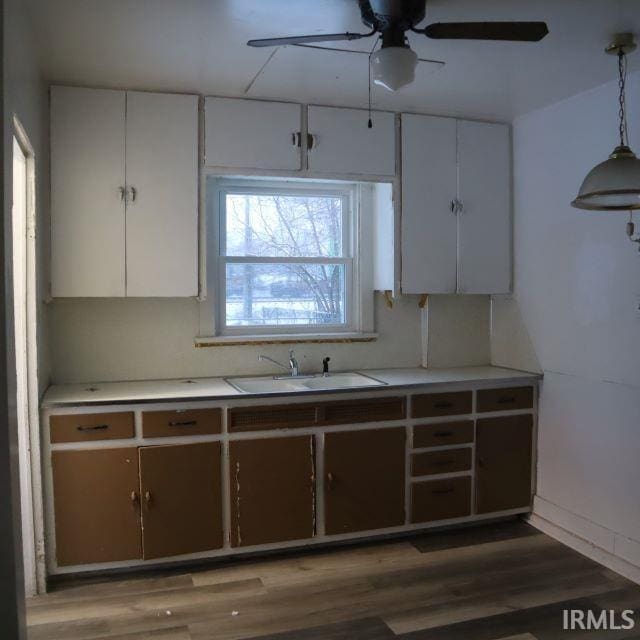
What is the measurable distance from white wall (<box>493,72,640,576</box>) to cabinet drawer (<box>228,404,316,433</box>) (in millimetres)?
1462

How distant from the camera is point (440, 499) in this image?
3535 millimetres

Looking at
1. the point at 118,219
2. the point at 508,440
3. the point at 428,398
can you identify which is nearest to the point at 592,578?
the point at 508,440

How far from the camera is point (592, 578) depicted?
120 inches

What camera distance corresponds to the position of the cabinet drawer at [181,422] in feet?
10.00

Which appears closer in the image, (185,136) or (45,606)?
(45,606)

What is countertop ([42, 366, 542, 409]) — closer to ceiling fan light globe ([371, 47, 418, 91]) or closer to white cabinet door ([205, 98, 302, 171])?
white cabinet door ([205, 98, 302, 171])

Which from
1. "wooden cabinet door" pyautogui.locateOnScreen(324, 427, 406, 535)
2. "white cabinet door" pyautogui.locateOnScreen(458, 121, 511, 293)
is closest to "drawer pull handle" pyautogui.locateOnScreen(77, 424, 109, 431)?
"wooden cabinet door" pyautogui.locateOnScreen(324, 427, 406, 535)

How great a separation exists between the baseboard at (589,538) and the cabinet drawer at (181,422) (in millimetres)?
1965

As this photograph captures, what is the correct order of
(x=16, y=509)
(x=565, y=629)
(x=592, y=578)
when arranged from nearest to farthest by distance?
(x=16, y=509)
(x=565, y=629)
(x=592, y=578)

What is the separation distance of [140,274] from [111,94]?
3.05 ft

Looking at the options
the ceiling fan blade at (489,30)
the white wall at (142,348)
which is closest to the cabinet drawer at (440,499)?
the white wall at (142,348)

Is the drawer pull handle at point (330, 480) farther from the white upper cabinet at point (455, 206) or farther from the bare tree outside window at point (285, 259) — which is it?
the white upper cabinet at point (455, 206)

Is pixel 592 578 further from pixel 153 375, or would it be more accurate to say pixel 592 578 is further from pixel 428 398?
pixel 153 375

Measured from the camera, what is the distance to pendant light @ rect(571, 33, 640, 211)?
242 cm
